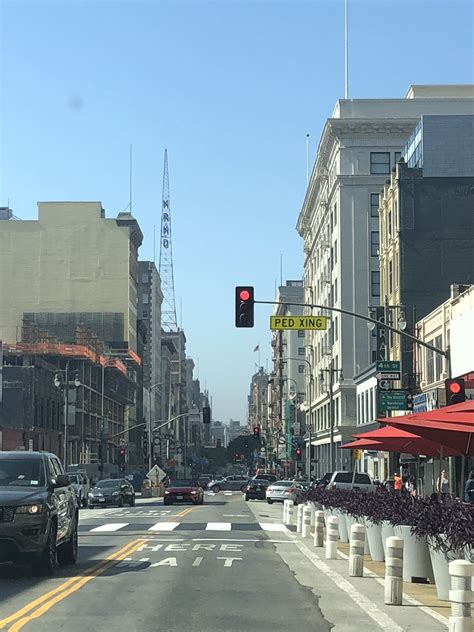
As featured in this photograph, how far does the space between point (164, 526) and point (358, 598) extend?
1701 cm

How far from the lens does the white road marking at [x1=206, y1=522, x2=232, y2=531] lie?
→ 29.5m

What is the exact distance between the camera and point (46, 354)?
90.0m

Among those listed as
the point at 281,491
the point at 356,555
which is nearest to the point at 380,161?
the point at 281,491

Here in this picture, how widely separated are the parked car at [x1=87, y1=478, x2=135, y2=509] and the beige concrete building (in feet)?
195

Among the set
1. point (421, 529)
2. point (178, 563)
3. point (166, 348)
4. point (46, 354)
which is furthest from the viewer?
point (166, 348)

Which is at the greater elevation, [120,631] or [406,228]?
[406,228]

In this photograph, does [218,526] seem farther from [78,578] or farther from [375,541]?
[78,578]

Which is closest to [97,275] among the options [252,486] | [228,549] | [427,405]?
[252,486]

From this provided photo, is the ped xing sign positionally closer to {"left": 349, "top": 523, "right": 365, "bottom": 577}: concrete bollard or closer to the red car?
{"left": 349, "top": 523, "right": 365, "bottom": 577}: concrete bollard

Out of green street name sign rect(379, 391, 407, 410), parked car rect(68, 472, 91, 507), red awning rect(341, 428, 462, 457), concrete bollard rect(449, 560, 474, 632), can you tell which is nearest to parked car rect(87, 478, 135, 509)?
parked car rect(68, 472, 91, 507)

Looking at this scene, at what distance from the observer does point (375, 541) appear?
749 inches

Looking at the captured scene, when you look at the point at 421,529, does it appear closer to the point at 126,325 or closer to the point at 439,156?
the point at 439,156

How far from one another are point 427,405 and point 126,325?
76.6m

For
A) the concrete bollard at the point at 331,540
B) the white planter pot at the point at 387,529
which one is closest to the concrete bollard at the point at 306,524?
the concrete bollard at the point at 331,540
